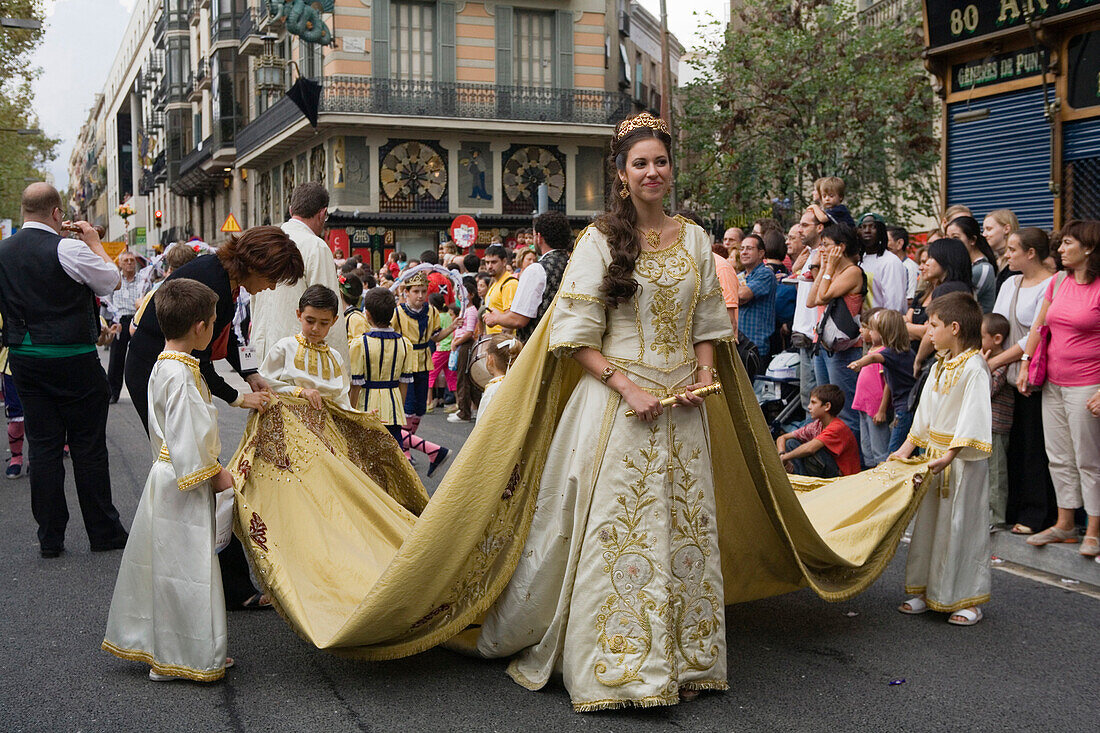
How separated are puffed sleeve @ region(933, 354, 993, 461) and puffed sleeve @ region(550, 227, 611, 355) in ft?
6.63

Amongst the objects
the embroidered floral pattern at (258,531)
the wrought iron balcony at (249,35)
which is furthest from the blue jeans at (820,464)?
the wrought iron balcony at (249,35)

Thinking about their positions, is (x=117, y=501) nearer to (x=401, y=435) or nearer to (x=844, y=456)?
(x=401, y=435)

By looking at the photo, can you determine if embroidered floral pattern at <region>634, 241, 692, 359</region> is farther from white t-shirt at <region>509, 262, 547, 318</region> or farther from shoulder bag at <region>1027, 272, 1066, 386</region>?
shoulder bag at <region>1027, 272, 1066, 386</region>

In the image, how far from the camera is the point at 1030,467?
276 inches

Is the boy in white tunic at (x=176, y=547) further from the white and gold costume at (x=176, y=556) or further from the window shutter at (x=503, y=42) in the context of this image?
the window shutter at (x=503, y=42)

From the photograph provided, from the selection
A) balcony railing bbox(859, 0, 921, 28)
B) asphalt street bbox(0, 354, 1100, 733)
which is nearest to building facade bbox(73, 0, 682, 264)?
balcony railing bbox(859, 0, 921, 28)

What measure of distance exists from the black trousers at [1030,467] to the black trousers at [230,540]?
4.70m

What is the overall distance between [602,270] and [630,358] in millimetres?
371

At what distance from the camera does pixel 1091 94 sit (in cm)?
1114

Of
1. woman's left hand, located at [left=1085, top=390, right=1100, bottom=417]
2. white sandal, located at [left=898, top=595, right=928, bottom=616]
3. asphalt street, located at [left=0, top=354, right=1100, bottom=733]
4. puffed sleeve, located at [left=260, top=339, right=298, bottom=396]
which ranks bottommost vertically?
asphalt street, located at [left=0, top=354, right=1100, bottom=733]

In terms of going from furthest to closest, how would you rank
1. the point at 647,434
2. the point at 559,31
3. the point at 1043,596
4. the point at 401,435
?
1. the point at 559,31
2. the point at 401,435
3. the point at 1043,596
4. the point at 647,434

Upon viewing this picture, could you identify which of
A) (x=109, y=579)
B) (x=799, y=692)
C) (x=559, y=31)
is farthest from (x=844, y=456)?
(x=559, y=31)

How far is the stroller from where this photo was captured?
372 inches

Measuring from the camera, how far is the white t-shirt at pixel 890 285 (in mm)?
9070
